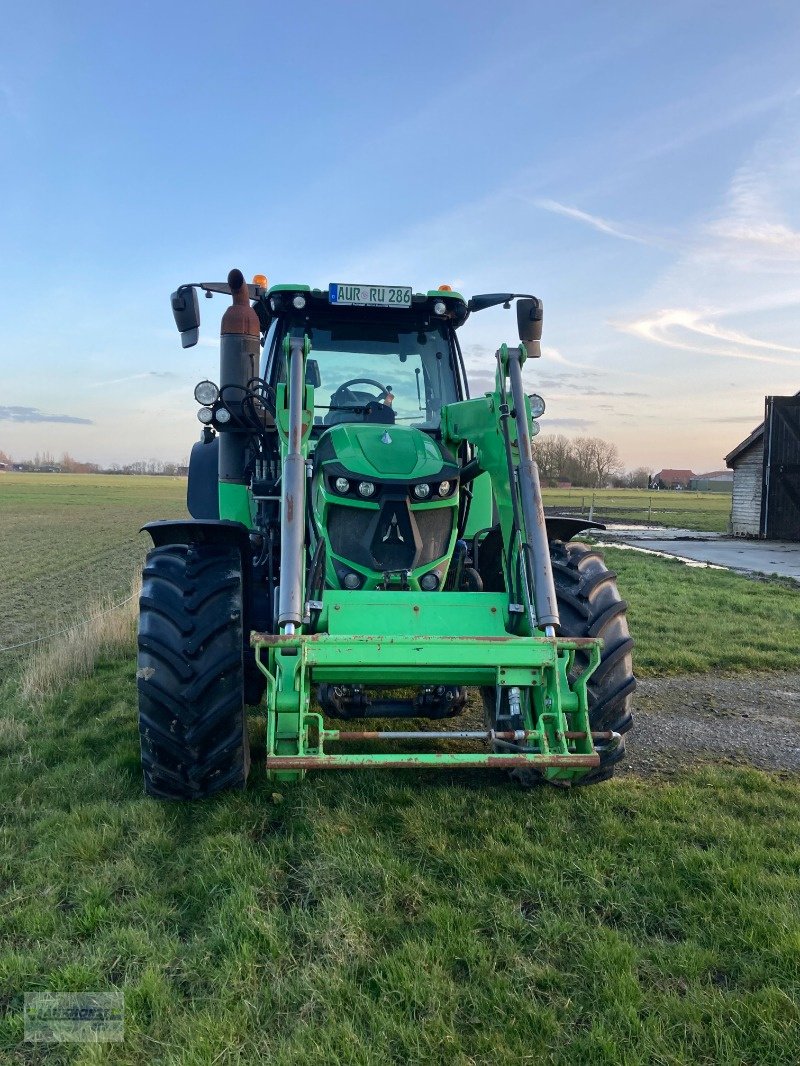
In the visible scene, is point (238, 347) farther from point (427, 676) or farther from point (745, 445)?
point (745, 445)

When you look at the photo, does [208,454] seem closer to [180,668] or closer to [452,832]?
[180,668]

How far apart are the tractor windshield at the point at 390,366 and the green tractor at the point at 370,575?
0.01 metres

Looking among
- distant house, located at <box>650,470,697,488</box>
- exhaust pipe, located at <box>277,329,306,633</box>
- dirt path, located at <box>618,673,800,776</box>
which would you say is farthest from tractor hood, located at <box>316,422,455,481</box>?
distant house, located at <box>650,470,697,488</box>

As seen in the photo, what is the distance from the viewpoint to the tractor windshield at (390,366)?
5008mm

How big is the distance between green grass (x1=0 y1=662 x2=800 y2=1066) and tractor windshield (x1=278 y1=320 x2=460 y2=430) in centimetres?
239

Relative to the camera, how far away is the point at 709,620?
9.05 meters

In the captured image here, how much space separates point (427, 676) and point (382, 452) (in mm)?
1286

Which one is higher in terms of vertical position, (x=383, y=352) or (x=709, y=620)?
(x=383, y=352)

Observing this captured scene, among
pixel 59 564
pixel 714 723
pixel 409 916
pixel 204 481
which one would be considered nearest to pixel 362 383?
pixel 204 481

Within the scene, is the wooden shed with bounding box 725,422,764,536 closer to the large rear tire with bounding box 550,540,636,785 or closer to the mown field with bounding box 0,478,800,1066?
the mown field with bounding box 0,478,800,1066

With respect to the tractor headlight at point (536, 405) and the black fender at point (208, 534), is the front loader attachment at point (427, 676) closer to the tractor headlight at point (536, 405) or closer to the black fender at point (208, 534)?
the black fender at point (208, 534)

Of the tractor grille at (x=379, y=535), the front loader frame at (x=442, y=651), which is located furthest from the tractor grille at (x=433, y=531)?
the front loader frame at (x=442, y=651)

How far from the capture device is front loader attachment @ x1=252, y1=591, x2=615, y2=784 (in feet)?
10.0

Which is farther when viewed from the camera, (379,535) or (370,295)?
(370,295)
